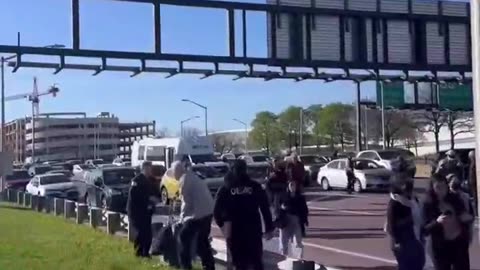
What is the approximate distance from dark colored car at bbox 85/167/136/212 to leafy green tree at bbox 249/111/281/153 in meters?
84.0

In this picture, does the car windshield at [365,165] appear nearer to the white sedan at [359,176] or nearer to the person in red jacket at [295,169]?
the white sedan at [359,176]

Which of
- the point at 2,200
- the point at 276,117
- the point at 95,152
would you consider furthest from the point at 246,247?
the point at 95,152

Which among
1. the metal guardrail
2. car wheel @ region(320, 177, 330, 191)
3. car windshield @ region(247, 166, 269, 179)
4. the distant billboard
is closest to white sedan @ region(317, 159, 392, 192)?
car wheel @ region(320, 177, 330, 191)

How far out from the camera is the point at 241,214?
1066cm

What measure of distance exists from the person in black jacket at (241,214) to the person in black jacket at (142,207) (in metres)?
3.90

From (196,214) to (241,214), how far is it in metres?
1.85

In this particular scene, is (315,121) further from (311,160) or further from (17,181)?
(17,181)

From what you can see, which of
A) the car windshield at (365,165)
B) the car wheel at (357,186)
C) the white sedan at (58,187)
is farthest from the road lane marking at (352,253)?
the car windshield at (365,165)

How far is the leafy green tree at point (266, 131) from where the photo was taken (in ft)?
392

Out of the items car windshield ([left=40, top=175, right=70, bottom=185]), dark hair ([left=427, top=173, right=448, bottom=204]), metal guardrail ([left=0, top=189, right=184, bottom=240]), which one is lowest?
metal guardrail ([left=0, top=189, right=184, bottom=240])

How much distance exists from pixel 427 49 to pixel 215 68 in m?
7.63

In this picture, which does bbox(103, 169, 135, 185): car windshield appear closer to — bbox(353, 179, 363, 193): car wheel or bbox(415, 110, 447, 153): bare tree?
bbox(353, 179, 363, 193): car wheel

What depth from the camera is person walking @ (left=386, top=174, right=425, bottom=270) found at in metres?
10.0

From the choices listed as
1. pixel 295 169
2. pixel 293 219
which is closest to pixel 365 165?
pixel 295 169
